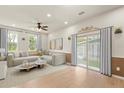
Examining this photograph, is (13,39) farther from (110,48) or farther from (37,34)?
(110,48)

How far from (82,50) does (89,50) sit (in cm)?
57

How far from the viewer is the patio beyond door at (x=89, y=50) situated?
4.88 m

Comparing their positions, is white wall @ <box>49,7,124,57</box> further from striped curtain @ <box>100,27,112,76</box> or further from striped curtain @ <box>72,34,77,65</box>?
striped curtain @ <box>72,34,77,65</box>

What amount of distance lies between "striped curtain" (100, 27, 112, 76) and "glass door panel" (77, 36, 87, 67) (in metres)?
1.36

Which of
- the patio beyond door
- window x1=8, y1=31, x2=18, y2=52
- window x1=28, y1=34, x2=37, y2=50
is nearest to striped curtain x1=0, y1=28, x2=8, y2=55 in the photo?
window x1=8, y1=31, x2=18, y2=52

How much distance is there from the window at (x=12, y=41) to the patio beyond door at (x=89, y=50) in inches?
179

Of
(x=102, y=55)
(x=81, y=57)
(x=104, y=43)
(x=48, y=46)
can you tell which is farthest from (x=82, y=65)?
(x=48, y=46)

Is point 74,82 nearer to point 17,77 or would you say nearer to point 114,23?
point 17,77

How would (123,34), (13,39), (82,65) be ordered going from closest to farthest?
(123,34) < (82,65) < (13,39)

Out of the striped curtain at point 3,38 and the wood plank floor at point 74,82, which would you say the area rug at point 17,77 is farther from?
the striped curtain at point 3,38

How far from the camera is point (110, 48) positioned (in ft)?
12.8

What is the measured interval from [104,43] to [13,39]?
608cm

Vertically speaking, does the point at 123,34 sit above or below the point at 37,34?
below

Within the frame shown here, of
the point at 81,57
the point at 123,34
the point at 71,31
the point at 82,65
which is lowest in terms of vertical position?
the point at 82,65
